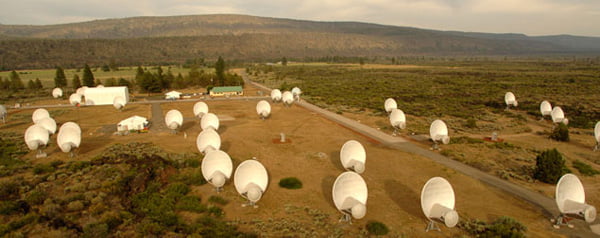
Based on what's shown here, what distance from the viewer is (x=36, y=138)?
3722 centimetres

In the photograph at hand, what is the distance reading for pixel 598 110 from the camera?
67.3 metres

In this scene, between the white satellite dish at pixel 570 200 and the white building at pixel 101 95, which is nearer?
the white satellite dish at pixel 570 200

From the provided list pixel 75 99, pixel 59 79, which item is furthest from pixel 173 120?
pixel 59 79

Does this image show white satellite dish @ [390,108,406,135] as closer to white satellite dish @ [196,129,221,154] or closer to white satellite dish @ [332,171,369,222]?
white satellite dish @ [196,129,221,154]

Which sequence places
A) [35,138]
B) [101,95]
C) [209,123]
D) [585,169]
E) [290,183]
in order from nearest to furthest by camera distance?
[290,183]
[585,169]
[35,138]
[209,123]
[101,95]

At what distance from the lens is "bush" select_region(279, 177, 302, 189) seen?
95.8 ft

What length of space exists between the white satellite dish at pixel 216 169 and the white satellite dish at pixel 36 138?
76.1 feet

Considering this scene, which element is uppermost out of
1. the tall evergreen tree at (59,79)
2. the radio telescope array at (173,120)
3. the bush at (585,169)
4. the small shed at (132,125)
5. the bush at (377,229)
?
the tall evergreen tree at (59,79)

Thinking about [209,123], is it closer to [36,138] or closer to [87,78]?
[36,138]

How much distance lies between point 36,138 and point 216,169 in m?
24.7

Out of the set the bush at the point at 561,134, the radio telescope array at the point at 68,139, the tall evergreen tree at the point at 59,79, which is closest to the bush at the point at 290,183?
the radio telescope array at the point at 68,139

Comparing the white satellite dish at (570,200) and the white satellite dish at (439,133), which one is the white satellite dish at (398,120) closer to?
the white satellite dish at (439,133)

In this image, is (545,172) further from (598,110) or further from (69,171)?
(598,110)

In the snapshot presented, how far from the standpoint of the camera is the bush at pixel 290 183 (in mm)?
29188
